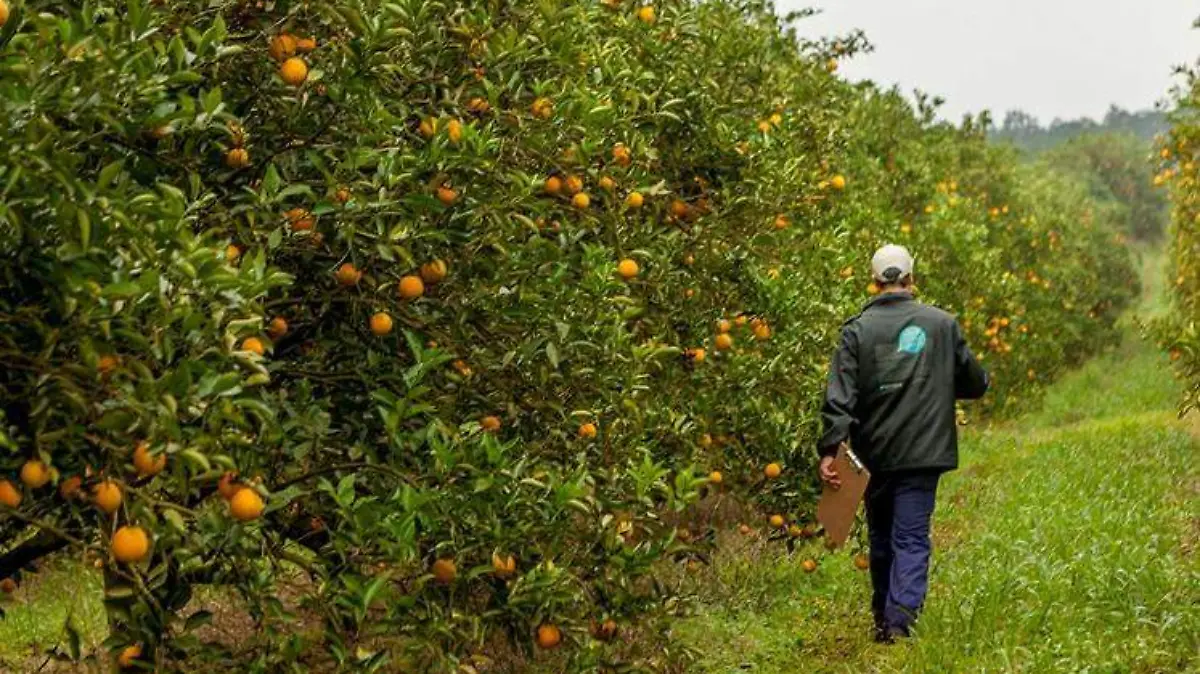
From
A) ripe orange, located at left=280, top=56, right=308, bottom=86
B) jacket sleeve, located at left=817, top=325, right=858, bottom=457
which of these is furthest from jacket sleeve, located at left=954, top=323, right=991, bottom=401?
ripe orange, located at left=280, top=56, right=308, bottom=86

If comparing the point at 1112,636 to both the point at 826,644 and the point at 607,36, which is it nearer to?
the point at 826,644

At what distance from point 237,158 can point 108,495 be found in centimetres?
133

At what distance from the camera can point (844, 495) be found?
208 inches

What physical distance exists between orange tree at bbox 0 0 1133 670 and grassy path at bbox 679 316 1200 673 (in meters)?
0.99

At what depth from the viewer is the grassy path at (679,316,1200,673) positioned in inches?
195

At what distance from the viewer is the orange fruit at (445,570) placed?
3.54 m

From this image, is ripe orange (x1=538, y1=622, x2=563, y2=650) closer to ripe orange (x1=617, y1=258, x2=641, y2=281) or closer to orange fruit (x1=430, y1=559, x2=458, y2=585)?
orange fruit (x1=430, y1=559, x2=458, y2=585)

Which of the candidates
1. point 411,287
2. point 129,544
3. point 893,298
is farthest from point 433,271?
point 893,298

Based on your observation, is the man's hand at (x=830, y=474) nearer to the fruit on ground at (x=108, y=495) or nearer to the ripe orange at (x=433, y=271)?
the ripe orange at (x=433, y=271)

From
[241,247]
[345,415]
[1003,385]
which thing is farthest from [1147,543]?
[1003,385]

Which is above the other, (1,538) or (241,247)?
(241,247)

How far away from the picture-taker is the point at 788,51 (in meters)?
10.1

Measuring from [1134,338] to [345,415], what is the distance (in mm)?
30932

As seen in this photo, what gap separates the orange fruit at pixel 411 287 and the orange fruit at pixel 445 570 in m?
0.77
